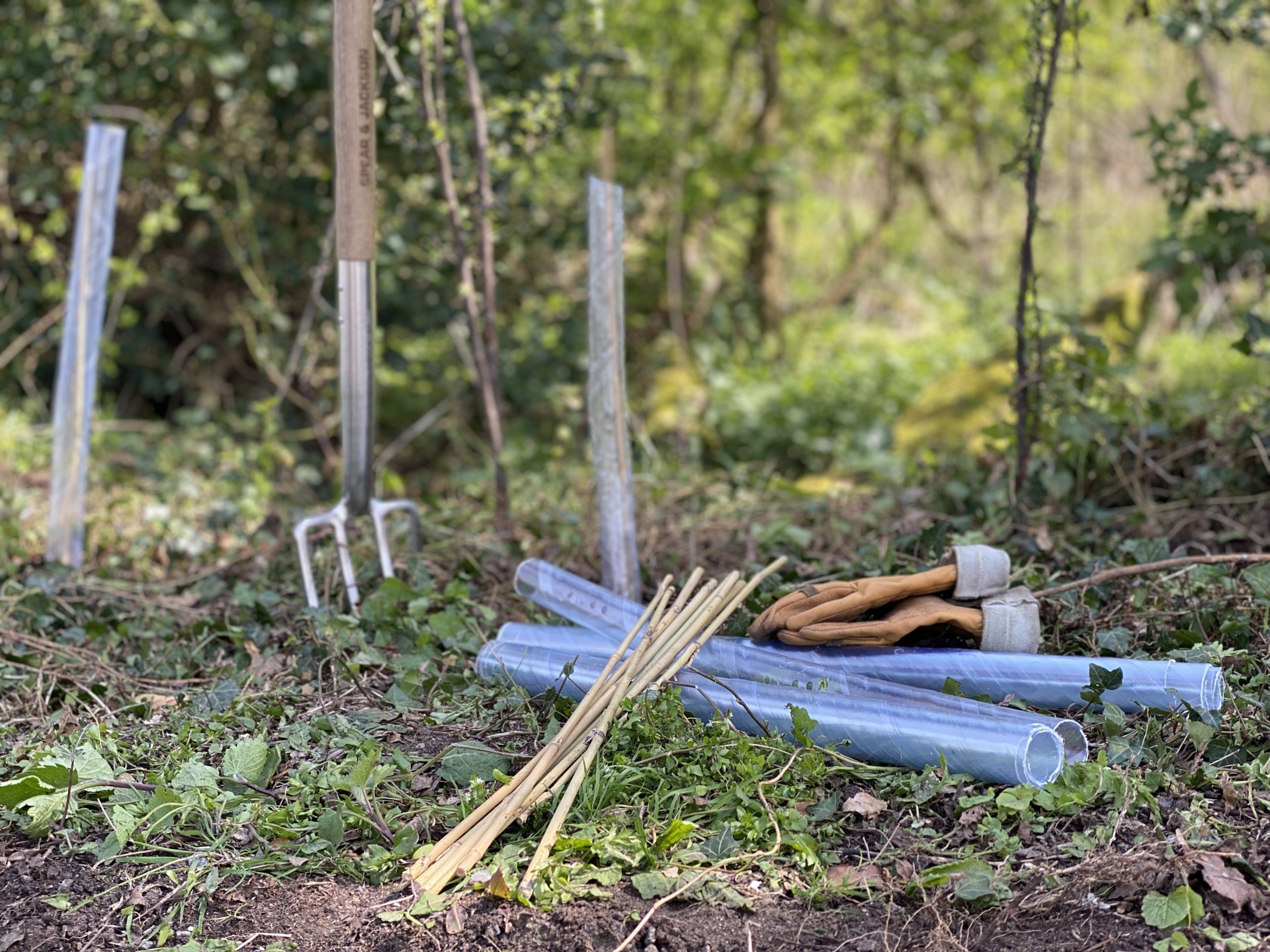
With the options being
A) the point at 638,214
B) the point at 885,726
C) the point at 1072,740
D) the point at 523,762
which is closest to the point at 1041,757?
the point at 1072,740

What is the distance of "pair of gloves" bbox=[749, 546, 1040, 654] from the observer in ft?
8.14

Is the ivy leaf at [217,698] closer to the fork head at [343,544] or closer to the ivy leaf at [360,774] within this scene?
the fork head at [343,544]

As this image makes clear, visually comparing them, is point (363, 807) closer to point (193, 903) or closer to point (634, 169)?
point (193, 903)

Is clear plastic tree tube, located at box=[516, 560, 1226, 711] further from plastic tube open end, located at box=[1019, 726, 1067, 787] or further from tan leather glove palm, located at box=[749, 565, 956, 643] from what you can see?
plastic tube open end, located at box=[1019, 726, 1067, 787]

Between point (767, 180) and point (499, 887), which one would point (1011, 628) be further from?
point (767, 180)

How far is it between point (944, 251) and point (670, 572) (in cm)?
817

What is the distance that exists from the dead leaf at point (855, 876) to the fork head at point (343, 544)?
156cm

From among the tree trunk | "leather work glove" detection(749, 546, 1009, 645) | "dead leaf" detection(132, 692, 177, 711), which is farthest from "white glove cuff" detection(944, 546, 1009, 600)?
the tree trunk

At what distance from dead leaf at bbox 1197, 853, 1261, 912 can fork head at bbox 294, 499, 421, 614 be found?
2047mm

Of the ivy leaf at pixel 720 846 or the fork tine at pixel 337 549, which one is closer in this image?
the ivy leaf at pixel 720 846

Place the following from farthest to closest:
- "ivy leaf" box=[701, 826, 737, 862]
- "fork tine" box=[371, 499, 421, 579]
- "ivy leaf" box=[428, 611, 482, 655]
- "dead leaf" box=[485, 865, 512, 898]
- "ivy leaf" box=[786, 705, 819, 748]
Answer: "fork tine" box=[371, 499, 421, 579] → "ivy leaf" box=[428, 611, 482, 655] → "ivy leaf" box=[786, 705, 819, 748] → "ivy leaf" box=[701, 826, 737, 862] → "dead leaf" box=[485, 865, 512, 898]

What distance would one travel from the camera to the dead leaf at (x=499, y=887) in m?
1.90

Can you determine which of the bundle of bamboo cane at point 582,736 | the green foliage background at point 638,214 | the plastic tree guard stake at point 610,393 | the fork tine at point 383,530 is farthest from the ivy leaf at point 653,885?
the green foliage background at point 638,214

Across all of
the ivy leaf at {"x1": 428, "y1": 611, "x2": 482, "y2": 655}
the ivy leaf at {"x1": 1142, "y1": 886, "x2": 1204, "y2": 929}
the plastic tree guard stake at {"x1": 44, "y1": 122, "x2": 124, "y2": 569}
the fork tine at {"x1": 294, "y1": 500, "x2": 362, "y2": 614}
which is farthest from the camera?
the plastic tree guard stake at {"x1": 44, "y1": 122, "x2": 124, "y2": 569}
